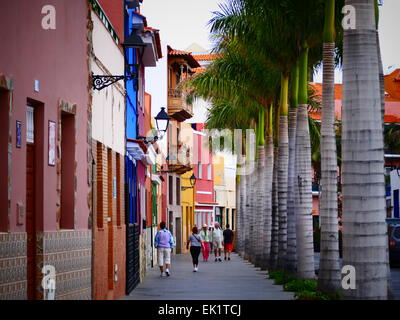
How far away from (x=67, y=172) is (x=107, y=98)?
5.47 metres

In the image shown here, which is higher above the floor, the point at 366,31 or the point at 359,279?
the point at 366,31

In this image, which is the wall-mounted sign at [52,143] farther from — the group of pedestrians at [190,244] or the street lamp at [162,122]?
the group of pedestrians at [190,244]

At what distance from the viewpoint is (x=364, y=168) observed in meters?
12.8

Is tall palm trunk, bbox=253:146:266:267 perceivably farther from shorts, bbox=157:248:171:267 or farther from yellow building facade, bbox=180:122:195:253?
yellow building facade, bbox=180:122:195:253

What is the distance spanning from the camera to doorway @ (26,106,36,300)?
13.2m

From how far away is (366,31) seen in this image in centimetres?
1274

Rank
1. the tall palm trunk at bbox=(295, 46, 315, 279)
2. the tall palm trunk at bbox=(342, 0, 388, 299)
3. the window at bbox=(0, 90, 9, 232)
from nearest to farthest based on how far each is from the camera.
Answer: the window at bbox=(0, 90, 9, 232), the tall palm trunk at bbox=(342, 0, 388, 299), the tall palm trunk at bbox=(295, 46, 315, 279)

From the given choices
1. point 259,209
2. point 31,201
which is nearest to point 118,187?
point 31,201

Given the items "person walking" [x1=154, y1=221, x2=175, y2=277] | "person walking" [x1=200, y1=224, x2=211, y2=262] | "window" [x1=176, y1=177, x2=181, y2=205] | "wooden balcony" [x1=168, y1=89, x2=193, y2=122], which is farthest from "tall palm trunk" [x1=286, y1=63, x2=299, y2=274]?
"window" [x1=176, y1=177, x2=181, y2=205]

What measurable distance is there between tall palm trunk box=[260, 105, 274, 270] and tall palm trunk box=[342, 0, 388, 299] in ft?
80.7

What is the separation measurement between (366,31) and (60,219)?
5679 mm

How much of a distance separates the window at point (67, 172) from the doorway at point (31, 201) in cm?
204
